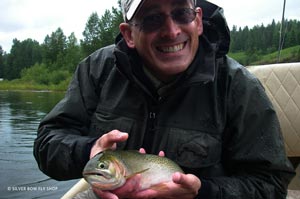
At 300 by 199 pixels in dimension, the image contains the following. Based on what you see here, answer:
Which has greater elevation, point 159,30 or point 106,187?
point 159,30

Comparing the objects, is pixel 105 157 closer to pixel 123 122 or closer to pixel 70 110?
pixel 123 122

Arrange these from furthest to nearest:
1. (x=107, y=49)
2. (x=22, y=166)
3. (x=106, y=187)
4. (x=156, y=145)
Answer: (x=22, y=166) < (x=107, y=49) < (x=156, y=145) < (x=106, y=187)

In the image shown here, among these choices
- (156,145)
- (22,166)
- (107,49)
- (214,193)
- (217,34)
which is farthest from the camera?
(22,166)

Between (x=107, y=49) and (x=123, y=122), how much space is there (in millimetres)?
718

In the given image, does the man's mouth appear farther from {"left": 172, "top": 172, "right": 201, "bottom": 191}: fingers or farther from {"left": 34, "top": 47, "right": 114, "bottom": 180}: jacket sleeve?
{"left": 172, "top": 172, "right": 201, "bottom": 191}: fingers

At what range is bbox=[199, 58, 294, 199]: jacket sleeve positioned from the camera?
8.63 ft

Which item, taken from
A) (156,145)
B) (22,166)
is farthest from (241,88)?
(22,166)

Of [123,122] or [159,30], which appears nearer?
[159,30]

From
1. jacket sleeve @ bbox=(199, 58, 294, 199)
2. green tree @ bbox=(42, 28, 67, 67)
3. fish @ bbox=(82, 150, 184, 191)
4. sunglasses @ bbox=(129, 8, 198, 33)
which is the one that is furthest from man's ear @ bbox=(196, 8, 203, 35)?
green tree @ bbox=(42, 28, 67, 67)

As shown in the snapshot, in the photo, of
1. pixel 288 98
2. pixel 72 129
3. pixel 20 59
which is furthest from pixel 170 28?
pixel 20 59

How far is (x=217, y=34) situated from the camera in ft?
9.81

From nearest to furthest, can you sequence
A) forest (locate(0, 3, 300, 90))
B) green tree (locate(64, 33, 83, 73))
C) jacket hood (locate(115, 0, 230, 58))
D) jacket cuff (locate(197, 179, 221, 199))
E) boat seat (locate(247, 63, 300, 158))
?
jacket cuff (locate(197, 179, 221, 199)) < jacket hood (locate(115, 0, 230, 58)) < boat seat (locate(247, 63, 300, 158)) < forest (locate(0, 3, 300, 90)) < green tree (locate(64, 33, 83, 73))

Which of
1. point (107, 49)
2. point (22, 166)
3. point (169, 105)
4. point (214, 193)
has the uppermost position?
point (107, 49)

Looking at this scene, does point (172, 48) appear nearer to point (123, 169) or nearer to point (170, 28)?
point (170, 28)
